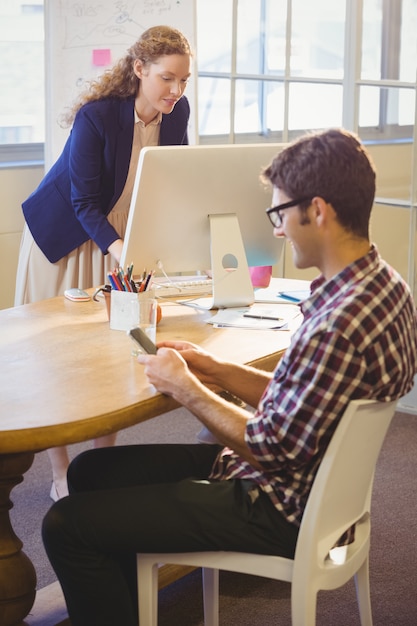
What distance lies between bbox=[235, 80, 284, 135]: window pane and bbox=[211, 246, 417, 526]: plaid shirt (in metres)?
2.65

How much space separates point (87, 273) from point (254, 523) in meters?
1.52

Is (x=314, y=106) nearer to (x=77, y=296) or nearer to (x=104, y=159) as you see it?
(x=104, y=159)

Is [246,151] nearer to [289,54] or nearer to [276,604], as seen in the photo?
[276,604]

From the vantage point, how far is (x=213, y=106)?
4234 mm

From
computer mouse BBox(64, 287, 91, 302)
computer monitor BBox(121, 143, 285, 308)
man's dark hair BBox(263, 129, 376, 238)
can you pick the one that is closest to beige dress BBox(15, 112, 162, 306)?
computer mouse BBox(64, 287, 91, 302)

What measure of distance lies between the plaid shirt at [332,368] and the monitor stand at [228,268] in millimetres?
839

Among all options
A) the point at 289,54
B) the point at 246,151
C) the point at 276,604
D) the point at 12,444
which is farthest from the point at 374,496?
the point at 289,54

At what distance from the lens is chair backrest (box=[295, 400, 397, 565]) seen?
5.04ft

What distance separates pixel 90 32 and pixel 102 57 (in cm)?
11

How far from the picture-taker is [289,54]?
4.04 m

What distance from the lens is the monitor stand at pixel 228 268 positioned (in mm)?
2451

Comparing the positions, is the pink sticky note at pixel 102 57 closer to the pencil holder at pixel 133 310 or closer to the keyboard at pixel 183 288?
the keyboard at pixel 183 288

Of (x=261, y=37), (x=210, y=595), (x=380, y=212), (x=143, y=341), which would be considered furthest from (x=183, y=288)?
(x=261, y=37)

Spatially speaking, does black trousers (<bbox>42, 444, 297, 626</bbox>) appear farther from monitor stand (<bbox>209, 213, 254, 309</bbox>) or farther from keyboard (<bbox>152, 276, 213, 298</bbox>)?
keyboard (<bbox>152, 276, 213, 298</bbox>)
